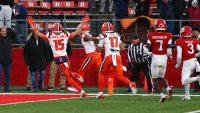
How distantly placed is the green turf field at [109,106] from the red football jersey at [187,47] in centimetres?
119

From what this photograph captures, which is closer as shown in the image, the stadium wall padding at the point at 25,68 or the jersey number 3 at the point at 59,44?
the jersey number 3 at the point at 59,44

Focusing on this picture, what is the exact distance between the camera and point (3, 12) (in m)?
30.6

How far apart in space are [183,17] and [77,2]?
6148mm

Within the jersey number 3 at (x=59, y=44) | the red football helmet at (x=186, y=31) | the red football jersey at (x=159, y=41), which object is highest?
the red football helmet at (x=186, y=31)

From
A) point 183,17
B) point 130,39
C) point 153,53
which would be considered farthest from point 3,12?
point 153,53

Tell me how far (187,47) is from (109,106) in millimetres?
3635

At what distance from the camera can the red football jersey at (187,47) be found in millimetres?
22859

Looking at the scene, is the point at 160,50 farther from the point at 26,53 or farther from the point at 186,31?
the point at 26,53

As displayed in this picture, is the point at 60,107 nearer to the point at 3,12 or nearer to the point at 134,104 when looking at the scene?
the point at 134,104

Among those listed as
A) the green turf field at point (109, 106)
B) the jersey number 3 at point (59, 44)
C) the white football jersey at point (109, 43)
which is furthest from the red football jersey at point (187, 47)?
the jersey number 3 at point (59, 44)

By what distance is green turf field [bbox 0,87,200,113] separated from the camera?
19.0 metres

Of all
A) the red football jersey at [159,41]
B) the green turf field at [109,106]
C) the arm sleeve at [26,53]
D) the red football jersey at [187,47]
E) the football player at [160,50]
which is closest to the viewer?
the green turf field at [109,106]

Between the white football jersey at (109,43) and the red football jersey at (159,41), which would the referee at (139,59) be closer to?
the white football jersey at (109,43)

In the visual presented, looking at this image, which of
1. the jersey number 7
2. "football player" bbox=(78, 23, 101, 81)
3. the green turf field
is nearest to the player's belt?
the jersey number 7
